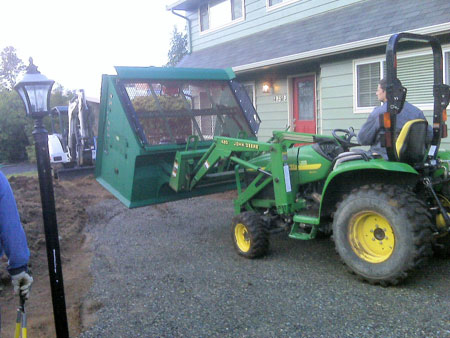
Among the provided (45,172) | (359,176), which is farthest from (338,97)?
(45,172)

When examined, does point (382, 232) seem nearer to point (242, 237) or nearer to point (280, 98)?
point (242, 237)

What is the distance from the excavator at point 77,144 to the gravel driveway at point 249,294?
7.67 m

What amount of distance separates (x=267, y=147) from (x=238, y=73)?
20.0 ft

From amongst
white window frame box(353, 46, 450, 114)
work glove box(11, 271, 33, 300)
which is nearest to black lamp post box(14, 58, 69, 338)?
work glove box(11, 271, 33, 300)

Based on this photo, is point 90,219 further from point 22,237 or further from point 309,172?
point 22,237

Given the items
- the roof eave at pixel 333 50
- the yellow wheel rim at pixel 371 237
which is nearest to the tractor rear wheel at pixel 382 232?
the yellow wheel rim at pixel 371 237

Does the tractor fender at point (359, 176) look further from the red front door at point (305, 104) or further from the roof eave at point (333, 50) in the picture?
the red front door at point (305, 104)

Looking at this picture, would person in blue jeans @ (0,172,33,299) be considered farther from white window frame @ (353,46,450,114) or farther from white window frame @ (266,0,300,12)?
white window frame @ (266,0,300,12)

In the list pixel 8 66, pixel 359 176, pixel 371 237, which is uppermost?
pixel 8 66

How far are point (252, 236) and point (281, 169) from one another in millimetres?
834

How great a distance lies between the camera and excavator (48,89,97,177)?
13039mm

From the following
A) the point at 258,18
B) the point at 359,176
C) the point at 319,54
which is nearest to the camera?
the point at 359,176

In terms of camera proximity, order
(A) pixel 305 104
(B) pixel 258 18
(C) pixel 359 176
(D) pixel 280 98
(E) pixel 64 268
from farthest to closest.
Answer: (B) pixel 258 18 → (D) pixel 280 98 → (A) pixel 305 104 → (E) pixel 64 268 → (C) pixel 359 176

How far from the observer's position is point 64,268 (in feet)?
17.3
